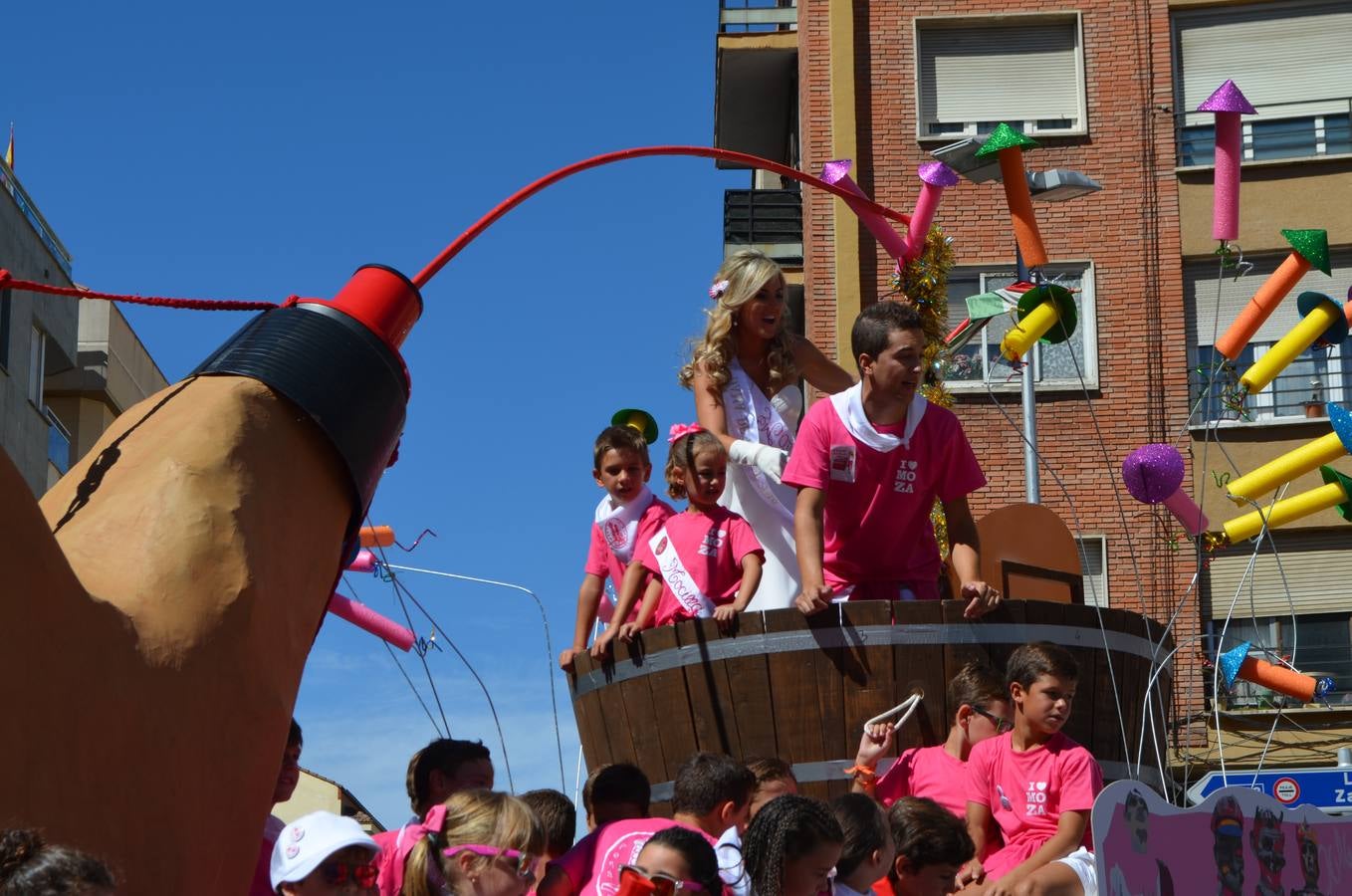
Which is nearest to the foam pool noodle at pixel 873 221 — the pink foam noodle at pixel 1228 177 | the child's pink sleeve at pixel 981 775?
the pink foam noodle at pixel 1228 177

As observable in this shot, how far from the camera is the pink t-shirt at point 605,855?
4629 mm

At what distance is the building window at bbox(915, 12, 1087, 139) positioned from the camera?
23.2 meters

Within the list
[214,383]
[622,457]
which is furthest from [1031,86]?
[214,383]

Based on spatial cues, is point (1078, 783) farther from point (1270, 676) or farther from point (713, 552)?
point (1270, 676)

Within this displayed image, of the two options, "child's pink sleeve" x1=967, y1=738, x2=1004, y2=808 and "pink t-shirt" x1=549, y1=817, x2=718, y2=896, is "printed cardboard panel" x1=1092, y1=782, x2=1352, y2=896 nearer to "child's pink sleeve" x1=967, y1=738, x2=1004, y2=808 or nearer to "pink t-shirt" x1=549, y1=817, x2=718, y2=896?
"child's pink sleeve" x1=967, y1=738, x2=1004, y2=808

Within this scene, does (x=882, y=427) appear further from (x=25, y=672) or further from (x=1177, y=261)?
(x=1177, y=261)

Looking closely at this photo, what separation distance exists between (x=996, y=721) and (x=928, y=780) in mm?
278

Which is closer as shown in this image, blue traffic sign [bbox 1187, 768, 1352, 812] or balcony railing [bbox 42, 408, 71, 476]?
blue traffic sign [bbox 1187, 768, 1352, 812]

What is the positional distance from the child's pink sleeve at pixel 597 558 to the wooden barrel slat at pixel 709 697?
1.53m

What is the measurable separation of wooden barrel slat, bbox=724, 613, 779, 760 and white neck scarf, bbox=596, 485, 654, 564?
58.5 inches

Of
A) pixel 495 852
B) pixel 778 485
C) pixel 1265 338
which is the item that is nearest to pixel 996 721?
pixel 778 485

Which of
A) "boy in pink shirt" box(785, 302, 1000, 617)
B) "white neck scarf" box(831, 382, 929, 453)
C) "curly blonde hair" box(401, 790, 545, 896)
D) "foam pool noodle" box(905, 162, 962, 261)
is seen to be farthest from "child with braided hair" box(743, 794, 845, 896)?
"foam pool noodle" box(905, 162, 962, 261)

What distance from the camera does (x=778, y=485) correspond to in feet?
23.4

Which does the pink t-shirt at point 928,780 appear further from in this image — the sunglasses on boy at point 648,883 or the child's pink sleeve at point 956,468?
Result: the sunglasses on boy at point 648,883
